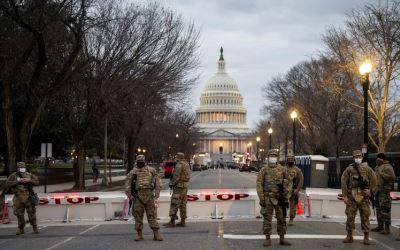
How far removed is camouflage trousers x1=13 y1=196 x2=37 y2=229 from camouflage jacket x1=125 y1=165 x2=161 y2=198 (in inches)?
125

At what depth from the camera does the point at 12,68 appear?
25.2 m

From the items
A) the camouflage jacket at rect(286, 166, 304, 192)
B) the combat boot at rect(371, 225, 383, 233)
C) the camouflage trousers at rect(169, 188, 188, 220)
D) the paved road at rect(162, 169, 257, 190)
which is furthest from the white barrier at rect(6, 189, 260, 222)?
the paved road at rect(162, 169, 257, 190)

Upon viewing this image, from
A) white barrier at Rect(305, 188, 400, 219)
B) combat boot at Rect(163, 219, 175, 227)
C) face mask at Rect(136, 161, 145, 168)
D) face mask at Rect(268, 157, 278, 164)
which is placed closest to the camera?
face mask at Rect(268, 157, 278, 164)

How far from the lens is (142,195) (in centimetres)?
1320

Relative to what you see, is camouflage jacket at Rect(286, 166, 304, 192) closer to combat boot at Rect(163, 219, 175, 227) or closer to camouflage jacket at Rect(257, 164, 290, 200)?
combat boot at Rect(163, 219, 175, 227)

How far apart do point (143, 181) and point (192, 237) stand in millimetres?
1695

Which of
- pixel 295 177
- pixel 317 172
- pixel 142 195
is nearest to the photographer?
pixel 142 195

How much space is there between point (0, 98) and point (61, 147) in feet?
111

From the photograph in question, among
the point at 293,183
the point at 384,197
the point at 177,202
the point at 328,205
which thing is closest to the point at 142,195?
the point at 177,202

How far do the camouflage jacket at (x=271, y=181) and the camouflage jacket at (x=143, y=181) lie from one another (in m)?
2.25

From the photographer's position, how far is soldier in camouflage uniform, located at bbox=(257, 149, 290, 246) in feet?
40.6

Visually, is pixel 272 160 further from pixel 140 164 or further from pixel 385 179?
pixel 385 179

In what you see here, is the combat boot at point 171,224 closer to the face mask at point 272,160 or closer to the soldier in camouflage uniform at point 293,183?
the soldier in camouflage uniform at point 293,183

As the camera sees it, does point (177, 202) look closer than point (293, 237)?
No
